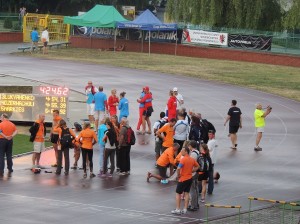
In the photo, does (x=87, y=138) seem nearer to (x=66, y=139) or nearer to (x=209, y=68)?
(x=66, y=139)

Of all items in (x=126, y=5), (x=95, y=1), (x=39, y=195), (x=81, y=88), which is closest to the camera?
(x=39, y=195)

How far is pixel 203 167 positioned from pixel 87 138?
3.90 metres

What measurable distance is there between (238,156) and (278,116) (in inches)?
377

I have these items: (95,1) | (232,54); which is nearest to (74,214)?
(232,54)

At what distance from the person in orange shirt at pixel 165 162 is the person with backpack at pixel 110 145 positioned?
3.82ft

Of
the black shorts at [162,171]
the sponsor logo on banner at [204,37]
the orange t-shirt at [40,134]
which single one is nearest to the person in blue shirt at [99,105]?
the orange t-shirt at [40,134]

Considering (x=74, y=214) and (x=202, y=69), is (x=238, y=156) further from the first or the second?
(x=202, y=69)

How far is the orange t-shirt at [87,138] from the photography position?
2366cm

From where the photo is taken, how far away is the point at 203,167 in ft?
68.9

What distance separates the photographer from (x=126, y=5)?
9531 cm

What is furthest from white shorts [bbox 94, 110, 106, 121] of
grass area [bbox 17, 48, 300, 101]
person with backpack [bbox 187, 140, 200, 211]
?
grass area [bbox 17, 48, 300, 101]

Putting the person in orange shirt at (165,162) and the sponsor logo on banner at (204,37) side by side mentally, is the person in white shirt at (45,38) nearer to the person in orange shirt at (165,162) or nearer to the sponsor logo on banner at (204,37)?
the sponsor logo on banner at (204,37)

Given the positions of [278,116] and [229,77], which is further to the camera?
[229,77]

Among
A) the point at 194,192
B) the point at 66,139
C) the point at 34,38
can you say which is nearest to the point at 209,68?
the point at 34,38
